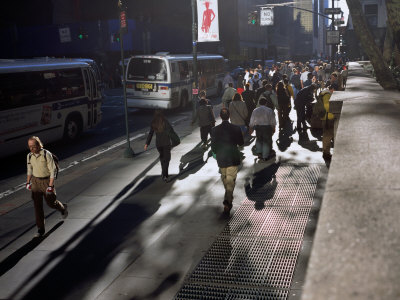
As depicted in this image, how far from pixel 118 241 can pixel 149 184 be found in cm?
355

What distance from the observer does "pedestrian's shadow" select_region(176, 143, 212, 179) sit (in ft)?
38.7

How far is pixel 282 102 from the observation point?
16.5 m

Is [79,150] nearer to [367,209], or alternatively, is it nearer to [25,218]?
[25,218]

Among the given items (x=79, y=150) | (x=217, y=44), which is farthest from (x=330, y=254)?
(x=217, y=44)

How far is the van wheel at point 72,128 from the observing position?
16828 mm

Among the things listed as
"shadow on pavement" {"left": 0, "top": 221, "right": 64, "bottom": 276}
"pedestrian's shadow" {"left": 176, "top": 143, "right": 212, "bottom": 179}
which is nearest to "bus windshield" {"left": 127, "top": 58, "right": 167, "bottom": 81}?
"pedestrian's shadow" {"left": 176, "top": 143, "right": 212, "bottom": 179}

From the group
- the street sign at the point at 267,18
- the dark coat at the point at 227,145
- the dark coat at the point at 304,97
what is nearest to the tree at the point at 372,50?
the dark coat at the point at 304,97

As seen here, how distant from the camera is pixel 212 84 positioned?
31.2 m

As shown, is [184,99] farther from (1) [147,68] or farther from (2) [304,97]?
(2) [304,97]

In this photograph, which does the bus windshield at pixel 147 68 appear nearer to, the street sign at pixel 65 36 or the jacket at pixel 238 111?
the jacket at pixel 238 111

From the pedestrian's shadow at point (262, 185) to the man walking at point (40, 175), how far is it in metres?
3.62

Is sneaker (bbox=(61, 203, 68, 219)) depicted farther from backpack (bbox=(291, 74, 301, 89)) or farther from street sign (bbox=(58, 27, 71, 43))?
street sign (bbox=(58, 27, 71, 43))

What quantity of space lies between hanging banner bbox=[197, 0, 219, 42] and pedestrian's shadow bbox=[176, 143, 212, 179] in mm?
5741

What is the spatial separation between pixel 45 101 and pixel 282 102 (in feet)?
26.3
